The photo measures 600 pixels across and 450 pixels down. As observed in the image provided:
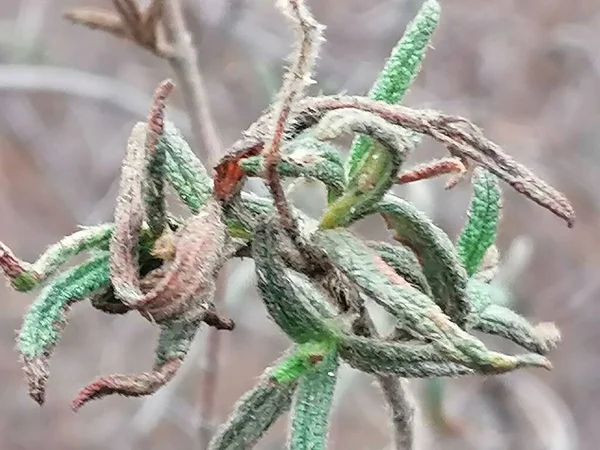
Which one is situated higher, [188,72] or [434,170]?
[188,72]

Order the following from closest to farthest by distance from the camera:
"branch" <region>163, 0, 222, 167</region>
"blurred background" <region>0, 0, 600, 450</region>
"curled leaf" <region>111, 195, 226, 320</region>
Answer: "curled leaf" <region>111, 195, 226, 320</region>
"branch" <region>163, 0, 222, 167</region>
"blurred background" <region>0, 0, 600, 450</region>

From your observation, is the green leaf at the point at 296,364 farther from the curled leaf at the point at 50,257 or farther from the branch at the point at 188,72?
the branch at the point at 188,72

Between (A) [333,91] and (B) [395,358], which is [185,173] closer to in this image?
(B) [395,358]

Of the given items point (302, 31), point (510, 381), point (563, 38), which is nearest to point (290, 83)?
point (302, 31)

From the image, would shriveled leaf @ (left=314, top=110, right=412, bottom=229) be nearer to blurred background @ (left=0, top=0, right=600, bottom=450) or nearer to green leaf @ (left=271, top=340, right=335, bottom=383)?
green leaf @ (left=271, top=340, right=335, bottom=383)

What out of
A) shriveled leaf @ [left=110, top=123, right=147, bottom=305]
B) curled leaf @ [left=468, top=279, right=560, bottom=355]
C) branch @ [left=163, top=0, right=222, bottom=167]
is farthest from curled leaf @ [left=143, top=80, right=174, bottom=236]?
branch @ [left=163, top=0, right=222, bottom=167]

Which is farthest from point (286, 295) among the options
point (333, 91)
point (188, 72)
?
point (333, 91)

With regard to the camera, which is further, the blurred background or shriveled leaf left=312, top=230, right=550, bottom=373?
the blurred background
